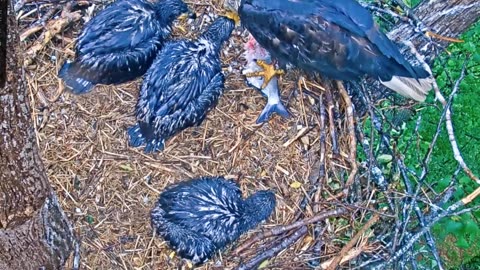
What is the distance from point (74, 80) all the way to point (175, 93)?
19.9 inches

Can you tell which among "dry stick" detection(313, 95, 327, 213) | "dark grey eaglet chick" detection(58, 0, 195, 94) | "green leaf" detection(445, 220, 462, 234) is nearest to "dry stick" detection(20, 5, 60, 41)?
"dark grey eaglet chick" detection(58, 0, 195, 94)

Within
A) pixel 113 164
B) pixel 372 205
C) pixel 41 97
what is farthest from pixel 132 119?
pixel 372 205

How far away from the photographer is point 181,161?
3227 millimetres

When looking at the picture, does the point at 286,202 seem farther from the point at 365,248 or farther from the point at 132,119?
the point at 132,119

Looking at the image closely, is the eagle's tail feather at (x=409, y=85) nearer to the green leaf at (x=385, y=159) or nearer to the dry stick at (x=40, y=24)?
the green leaf at (x=385, y=159)

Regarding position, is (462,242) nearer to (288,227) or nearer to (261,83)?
(288,227)

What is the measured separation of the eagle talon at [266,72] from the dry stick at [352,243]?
87cm

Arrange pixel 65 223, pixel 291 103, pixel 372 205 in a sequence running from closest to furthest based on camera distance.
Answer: pixel 65 223 → pixel 372 205 → pixel 291 103

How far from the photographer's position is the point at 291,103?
3379mm

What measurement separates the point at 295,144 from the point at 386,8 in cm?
84

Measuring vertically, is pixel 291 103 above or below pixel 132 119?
above

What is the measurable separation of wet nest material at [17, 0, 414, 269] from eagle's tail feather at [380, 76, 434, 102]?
10.5 inches

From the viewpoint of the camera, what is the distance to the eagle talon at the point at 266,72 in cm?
338

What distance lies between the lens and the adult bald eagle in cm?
317
